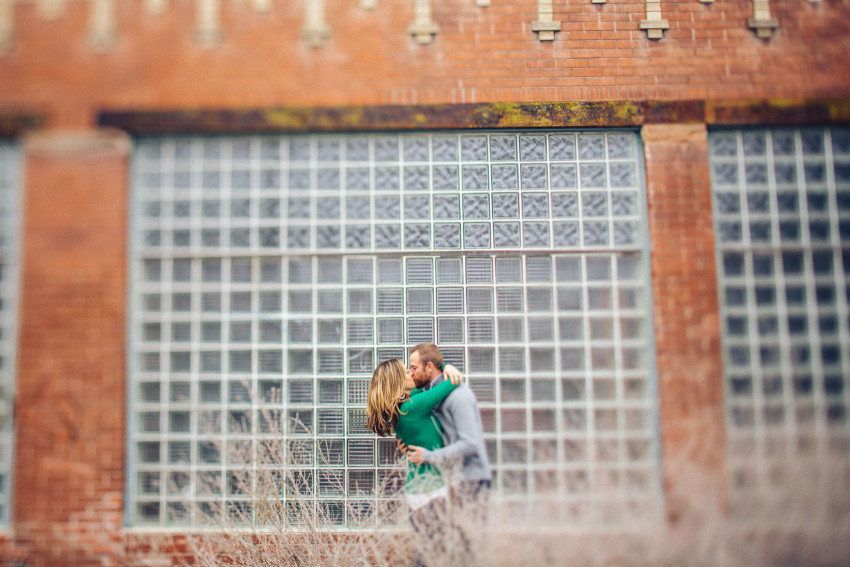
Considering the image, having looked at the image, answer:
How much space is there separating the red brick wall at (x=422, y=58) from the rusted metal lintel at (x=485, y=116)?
9 cm

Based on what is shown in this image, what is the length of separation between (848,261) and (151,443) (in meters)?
6.99

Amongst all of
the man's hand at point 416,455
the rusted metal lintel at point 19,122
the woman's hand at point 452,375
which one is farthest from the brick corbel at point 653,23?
the rusted metal lintel at point 19,122

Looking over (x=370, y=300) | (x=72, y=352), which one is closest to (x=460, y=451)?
(x=370, y=300)

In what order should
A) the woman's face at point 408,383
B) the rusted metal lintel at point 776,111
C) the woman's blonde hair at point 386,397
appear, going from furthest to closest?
the rusted metal lintel at point 776,111
the woman's face at point 408,383
the woman's blonde hair at point 386,397

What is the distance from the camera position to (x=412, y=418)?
13.9 feet

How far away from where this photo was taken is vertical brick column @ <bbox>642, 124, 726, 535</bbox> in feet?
16.0

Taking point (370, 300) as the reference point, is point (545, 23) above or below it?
above

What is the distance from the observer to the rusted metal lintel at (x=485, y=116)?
202 inches

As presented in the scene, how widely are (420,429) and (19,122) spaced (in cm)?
502

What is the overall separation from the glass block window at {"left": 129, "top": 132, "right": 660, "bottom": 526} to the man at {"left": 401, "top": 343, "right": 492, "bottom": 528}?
689 mm

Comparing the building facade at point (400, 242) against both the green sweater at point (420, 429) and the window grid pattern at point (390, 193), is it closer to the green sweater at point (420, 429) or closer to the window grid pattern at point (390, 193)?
the window grid pattern at point (390, 193)

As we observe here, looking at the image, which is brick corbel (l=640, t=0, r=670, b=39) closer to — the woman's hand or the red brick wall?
the red brick wall

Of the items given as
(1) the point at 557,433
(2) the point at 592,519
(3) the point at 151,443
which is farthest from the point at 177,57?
(2) the point at 592,519

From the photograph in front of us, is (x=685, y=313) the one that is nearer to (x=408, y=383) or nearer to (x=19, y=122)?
(x=408, y=383)
